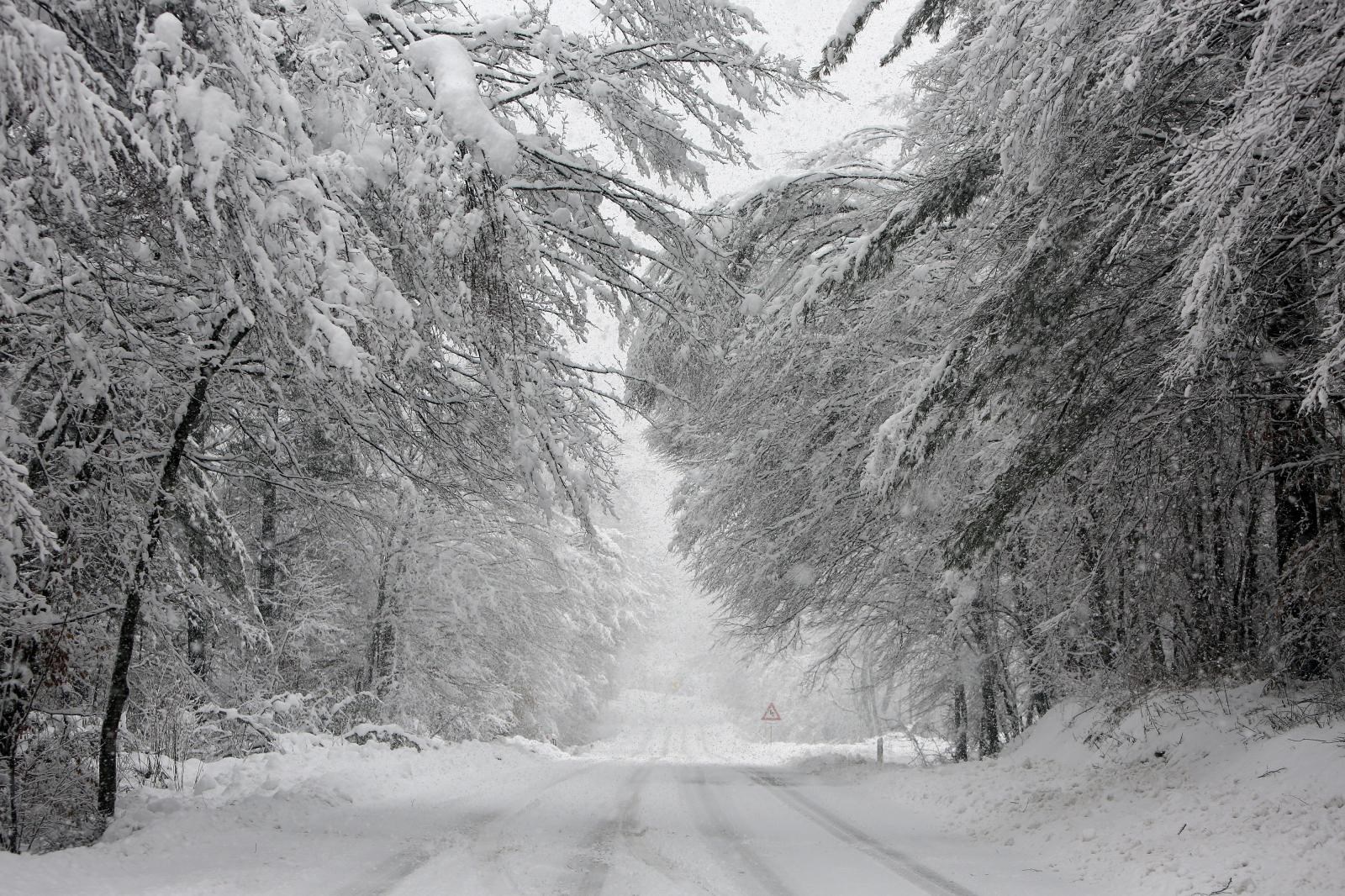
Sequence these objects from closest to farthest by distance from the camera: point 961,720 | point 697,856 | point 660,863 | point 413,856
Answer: point 413,856 → point 660,863 → point 697,856 → point 961,720

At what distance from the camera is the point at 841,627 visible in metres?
13.5

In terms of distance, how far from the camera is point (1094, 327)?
18.9ft

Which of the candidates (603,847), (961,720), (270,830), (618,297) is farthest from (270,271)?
(961,720)

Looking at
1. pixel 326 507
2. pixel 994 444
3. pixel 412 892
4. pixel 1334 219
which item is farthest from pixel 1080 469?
pixel 326 507

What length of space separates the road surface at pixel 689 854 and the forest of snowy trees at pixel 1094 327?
82.6 inches

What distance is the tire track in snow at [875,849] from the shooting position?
5.24 m

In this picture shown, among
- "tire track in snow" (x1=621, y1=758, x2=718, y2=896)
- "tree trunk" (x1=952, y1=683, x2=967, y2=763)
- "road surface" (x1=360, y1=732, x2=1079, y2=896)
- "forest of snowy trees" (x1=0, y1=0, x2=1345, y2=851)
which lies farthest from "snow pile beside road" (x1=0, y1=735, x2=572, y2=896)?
"tree trunk" (x1=952, y1=683, x2=967, y2=763)

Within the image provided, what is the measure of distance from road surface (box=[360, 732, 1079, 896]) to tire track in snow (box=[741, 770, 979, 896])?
0.05 ft

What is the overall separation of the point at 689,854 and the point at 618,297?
4.16 m

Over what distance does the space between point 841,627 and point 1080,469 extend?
7308 mm

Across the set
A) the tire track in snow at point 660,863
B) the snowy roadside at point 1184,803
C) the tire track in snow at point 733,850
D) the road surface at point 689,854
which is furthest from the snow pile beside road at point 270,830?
the snowy roadside at point 1184,803

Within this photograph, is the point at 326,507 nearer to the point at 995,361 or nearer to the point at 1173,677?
the point at 995,361

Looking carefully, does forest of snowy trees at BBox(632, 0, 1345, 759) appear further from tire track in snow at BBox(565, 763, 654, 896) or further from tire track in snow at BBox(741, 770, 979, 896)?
tire track in snow at BBox(565, 763, 654, 896)

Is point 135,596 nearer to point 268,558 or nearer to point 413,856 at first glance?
point 413,856
